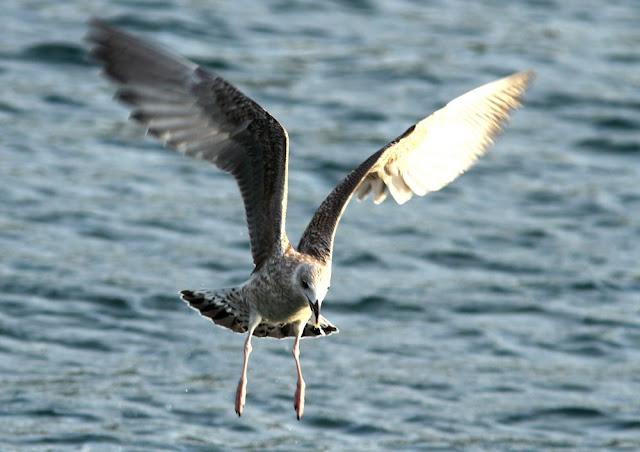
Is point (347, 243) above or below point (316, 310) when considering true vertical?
below

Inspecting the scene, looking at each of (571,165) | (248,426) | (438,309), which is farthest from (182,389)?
(571,165)

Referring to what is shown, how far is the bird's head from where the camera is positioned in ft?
23.3

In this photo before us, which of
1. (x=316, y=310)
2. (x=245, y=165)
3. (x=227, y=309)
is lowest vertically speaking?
(x=227, y=309)

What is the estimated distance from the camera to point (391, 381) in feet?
32.3

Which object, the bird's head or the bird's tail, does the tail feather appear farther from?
the bird's head

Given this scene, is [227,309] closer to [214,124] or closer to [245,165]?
[245,165]

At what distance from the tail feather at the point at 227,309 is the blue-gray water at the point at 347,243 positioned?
1.36 metres

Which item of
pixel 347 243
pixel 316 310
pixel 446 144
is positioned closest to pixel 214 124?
Result: pixel 316 310

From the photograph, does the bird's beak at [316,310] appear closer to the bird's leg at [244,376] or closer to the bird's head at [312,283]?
the bird's head at [312,283]

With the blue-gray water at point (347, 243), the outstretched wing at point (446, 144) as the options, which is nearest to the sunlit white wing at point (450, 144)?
the outstretched wing at point (446, 144)

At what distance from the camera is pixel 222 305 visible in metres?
7.70

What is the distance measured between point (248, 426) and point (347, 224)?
3411 millimetres

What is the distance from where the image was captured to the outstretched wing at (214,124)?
24.2ft

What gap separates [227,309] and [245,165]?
740 mm
